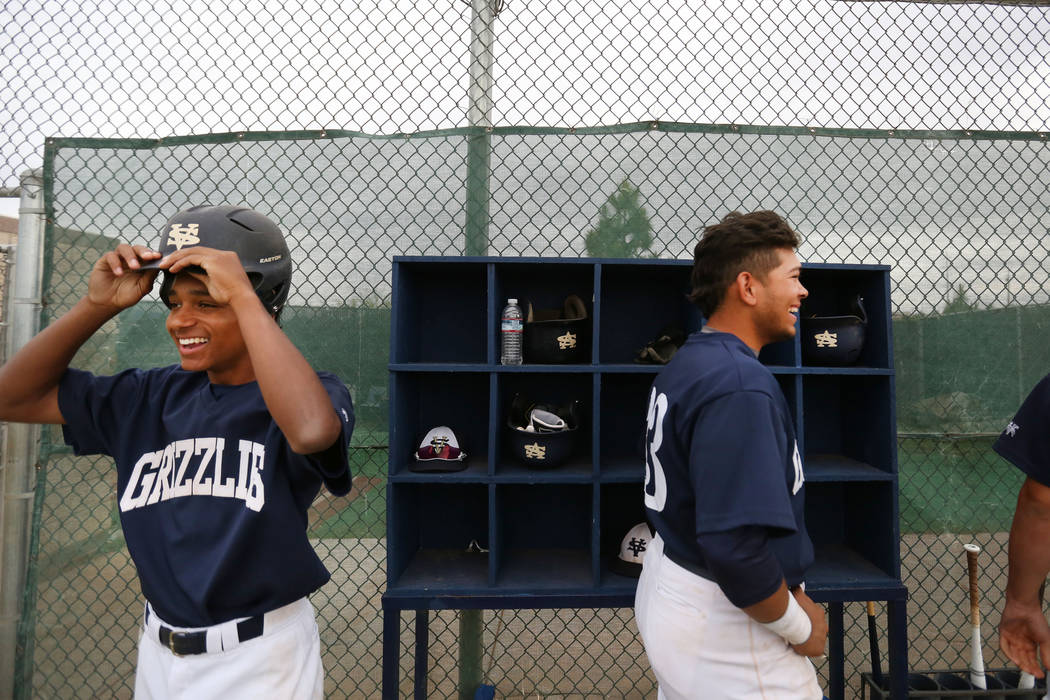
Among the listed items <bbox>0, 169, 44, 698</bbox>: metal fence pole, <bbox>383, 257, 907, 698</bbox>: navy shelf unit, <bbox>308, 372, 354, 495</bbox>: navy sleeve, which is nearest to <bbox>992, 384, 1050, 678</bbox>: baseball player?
<bbox>383, 257, 907, 698</bbox>: navy shelf unit

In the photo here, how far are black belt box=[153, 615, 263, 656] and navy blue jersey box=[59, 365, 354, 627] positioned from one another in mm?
22

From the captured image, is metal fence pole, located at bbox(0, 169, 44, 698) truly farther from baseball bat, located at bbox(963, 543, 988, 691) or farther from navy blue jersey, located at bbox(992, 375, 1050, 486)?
baseball bat, located at bbox(963, 543, 988, 691)

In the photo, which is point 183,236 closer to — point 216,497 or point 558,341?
point 216,497

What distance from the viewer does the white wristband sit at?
129 centimetres

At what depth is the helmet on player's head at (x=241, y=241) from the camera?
129cm

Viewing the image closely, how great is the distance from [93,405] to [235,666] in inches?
29.6

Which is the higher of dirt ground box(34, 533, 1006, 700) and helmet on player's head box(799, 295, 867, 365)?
helmet on player's head box(799, 295, 867, 365)

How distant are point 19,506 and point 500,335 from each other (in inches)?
89.7

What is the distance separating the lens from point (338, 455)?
4.11 feet

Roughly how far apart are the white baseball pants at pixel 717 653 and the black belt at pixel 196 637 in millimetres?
1009

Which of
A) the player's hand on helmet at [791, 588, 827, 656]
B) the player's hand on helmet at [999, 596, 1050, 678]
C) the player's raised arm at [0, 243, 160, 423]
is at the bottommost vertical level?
the player's hand on helmet at [999, 596, 1050, 678]

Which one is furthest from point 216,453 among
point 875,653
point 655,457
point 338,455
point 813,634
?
point 875,653

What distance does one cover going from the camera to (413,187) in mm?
2674

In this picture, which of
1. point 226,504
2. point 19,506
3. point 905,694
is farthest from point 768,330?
point 19,506
